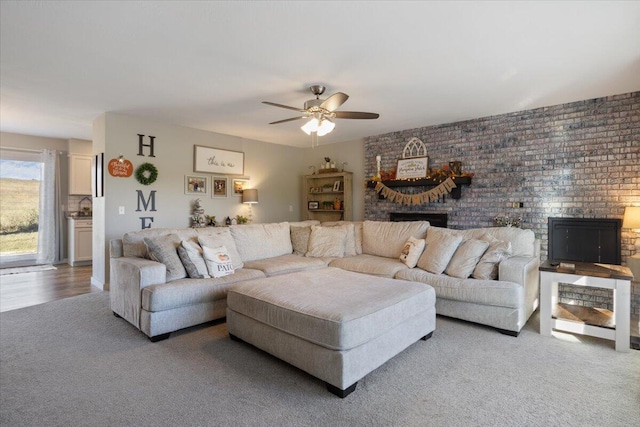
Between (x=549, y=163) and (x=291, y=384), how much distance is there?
14.0 ft

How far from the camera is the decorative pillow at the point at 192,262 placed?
10.6 ft

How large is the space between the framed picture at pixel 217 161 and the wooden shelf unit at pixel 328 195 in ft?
5.02

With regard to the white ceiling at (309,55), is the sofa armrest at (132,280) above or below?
below

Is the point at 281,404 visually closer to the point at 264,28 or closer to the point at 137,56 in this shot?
the point at 264,28

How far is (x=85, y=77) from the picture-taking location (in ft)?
11.1

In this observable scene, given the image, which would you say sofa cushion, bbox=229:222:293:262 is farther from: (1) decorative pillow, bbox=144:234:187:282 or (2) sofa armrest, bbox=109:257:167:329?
(2) sofa armrest, bbox=109:257:167:329

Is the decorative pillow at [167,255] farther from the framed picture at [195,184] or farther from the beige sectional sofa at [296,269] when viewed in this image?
the framed picture at [195,184]

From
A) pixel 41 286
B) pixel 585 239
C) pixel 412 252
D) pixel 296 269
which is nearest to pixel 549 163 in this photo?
pixel 585 239

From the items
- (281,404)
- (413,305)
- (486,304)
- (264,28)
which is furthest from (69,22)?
(486,304)

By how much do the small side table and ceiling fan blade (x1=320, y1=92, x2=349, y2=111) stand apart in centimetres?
245

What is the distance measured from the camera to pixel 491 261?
3.31 metres

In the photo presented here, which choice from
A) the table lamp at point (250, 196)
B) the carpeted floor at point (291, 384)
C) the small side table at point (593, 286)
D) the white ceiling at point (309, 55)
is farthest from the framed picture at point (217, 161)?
the small side table at point (593, 286)

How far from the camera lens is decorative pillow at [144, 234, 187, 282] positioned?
3172 millimetres

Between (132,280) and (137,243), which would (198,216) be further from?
(132,280)
